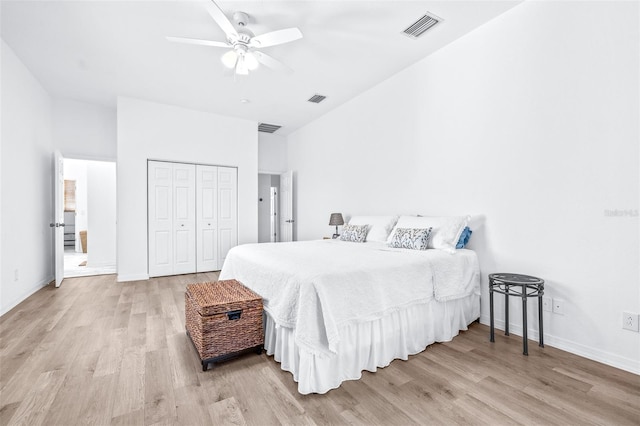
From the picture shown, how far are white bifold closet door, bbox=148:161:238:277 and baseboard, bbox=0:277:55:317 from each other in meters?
1.34

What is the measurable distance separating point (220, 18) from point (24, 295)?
3997mm

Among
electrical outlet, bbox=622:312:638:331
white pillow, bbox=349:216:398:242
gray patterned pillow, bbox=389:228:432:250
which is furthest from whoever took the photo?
white pillow, bbox=349:216:398:242

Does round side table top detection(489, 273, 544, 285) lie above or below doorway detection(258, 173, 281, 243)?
below

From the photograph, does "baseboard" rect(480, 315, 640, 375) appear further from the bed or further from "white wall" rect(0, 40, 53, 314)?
"white wall" rect(0, 40, 53, 314)

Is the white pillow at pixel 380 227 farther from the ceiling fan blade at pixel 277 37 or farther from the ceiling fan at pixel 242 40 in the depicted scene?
the ceiling fan blade at pixel 277 37

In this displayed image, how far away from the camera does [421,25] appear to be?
287cm

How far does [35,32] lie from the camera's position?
2.98 meters

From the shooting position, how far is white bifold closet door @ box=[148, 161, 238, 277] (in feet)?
16.0

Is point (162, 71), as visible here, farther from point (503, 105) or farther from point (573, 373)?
point (573, 373)

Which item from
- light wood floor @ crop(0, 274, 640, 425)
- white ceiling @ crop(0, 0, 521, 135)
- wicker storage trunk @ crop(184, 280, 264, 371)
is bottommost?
light wood floor @ crop(0, 274, 640, 425)

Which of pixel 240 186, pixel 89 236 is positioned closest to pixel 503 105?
pixel 240 186

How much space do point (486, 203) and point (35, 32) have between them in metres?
4.78

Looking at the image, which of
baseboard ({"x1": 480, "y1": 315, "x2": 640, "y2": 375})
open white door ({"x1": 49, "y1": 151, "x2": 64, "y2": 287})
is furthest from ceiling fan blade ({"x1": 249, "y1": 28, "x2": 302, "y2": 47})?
open white door ({"x1": 49, "y1": 151, "x2": 64, "y2": 287})

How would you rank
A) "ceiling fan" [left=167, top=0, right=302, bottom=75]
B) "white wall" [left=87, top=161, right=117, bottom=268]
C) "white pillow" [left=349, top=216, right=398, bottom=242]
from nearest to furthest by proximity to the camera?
"ceiling fan" [left=167, top=0, right=302, bottom=75] → "white pillow" [left=349, top=216, right=398, bottom=242] → "white wall" [left=87, top=161, right=117, bottom=268]
